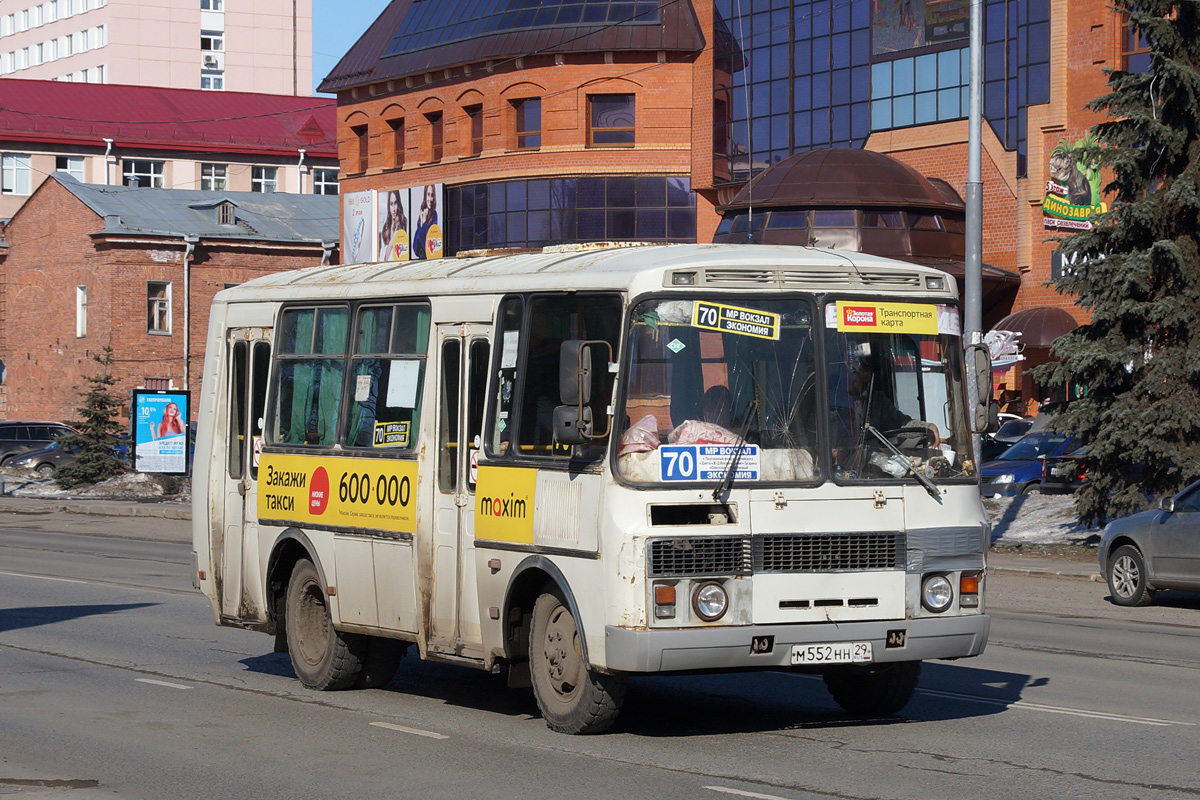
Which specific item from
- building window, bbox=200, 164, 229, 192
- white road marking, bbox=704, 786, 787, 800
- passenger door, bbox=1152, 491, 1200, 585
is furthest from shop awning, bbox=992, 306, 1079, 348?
building window, bbox=200, 164, 229, 192

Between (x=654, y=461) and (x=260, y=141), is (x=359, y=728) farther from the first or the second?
(x=260, y=141)

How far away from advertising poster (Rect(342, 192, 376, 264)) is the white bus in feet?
184

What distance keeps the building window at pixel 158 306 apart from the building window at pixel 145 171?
23852 millimetres

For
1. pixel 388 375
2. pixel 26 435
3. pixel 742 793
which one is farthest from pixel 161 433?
pixel 742 793

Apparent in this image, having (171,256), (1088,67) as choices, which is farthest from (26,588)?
(171,256)

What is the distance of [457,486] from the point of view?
32.7 feet

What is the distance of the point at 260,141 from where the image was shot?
91.6 meters

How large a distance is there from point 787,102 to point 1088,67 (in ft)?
35.2

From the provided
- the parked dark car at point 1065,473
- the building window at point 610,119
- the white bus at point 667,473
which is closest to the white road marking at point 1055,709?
the white bus at point 667,473

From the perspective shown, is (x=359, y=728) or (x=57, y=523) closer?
(x=359, y=728)

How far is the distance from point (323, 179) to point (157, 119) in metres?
9.51

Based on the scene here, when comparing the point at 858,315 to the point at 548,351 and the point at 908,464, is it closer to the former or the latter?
the point at 908,464

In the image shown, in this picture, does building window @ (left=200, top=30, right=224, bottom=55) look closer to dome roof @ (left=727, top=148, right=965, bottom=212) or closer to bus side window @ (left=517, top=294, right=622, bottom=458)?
dome roof @ (left=727, top=148, right=965, bottom=212)

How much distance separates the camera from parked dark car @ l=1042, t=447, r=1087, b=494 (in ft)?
83.5
